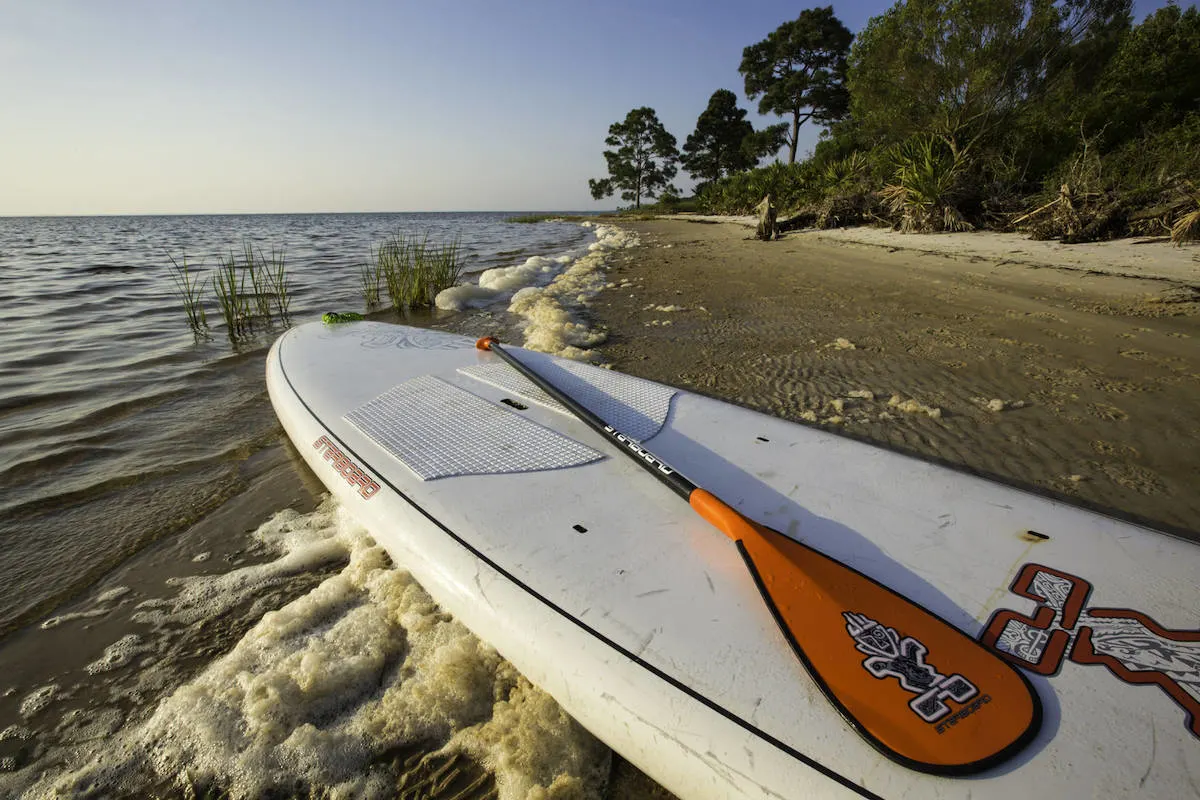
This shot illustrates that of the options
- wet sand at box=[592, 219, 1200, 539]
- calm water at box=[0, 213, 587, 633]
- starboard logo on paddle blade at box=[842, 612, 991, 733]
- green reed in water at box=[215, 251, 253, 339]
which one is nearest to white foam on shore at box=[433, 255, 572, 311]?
calm water at box=[0, 213, 587, 633]

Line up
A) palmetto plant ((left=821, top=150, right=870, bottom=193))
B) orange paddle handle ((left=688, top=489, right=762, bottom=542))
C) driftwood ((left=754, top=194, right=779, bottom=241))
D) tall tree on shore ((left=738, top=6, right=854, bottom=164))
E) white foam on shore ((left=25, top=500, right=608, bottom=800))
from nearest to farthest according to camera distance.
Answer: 1. white foam on shore ((left=25, top=500, right=608, bottom=800))
2. orange paddle handle ((left=688, top=489, right=762, bottom=542))
3. driftwood ((left=754, top=194, right=779, bottom=241))
4. palmetto plant ((left=821, top=150, right=870, bottom=193))
5. tall tree on shore ((left=738, top=6, right=854, bottom=164))

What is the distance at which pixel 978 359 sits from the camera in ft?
13.5


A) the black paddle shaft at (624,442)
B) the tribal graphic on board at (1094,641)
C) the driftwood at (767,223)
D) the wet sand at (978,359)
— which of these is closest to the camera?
the tribal graphic on board at (1094,641)

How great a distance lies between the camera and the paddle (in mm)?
1070

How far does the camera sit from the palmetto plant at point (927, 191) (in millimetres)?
10562

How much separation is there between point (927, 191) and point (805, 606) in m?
12.1

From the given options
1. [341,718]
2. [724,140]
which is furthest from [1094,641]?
[724,140]

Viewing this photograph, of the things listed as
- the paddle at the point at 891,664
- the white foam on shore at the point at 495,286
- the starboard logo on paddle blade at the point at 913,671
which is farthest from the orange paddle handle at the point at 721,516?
the white foam on shore at the point at 495,286

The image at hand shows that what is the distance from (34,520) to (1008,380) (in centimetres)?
602

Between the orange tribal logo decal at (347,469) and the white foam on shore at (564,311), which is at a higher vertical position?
the white foam on shore at (564,311)

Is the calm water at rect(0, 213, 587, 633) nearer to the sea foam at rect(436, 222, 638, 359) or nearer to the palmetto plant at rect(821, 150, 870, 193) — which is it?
the sea foam at rect(436, 222, 638, 359)

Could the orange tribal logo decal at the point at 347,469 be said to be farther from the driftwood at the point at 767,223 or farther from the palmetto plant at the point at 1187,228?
the driftwood at the point at 767,223

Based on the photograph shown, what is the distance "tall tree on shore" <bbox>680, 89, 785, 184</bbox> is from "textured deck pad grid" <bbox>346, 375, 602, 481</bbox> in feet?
120

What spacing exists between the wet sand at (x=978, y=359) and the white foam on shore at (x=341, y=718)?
8.02ft
